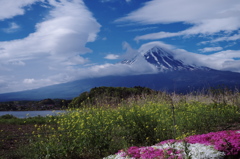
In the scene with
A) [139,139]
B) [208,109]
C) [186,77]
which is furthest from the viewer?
[186,77]

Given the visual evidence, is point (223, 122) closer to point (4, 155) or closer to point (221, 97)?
point (221, 97)

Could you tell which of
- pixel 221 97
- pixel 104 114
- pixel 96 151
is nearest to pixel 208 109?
pixel 221 97

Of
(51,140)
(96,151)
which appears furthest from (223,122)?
(51,140)

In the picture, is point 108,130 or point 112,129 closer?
point 108,130

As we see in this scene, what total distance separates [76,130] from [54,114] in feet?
7.64

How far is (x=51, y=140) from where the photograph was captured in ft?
22.0

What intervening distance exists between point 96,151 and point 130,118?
1.94m

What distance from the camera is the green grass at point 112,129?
6699 millimetres

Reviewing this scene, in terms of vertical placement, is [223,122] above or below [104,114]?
below

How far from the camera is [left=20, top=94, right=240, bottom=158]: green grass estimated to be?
22.0ft

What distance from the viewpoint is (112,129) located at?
7680 millimetres

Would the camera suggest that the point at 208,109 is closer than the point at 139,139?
No

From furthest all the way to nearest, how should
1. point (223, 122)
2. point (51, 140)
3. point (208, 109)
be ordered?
point (208, 109) < point (223, 122) < point (51, 140)

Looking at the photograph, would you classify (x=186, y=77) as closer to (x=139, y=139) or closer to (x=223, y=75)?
(x=223, y=75)
